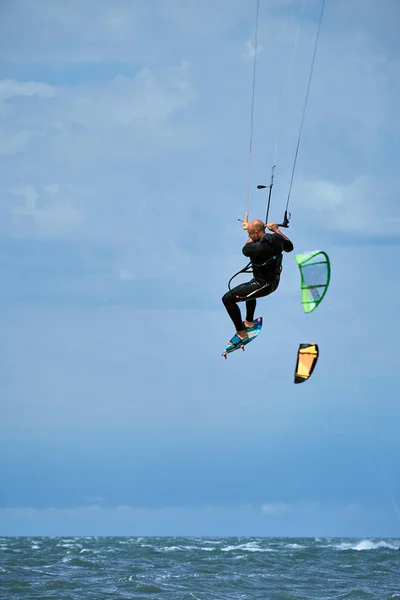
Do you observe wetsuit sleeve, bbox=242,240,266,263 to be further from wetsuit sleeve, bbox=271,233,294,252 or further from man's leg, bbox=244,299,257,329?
man's leg, bbox=244,299,257,329

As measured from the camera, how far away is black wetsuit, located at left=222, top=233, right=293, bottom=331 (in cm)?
1962

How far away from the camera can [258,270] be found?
20.1 meters

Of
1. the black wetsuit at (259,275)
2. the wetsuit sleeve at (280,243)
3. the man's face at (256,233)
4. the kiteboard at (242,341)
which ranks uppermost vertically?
the man's face at (256,233)

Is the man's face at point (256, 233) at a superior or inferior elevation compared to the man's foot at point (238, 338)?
superior

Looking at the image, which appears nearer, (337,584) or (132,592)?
(132,592)

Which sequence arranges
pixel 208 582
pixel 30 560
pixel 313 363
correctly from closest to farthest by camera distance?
pixel 313 363, pixel 208 582, pixel 30 560

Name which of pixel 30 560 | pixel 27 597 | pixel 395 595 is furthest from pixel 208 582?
pixel 30 560

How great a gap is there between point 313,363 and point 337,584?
20785 millimetres

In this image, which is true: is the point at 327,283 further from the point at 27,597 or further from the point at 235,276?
the point at 27,597

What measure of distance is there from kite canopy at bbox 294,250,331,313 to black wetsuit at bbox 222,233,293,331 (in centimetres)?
36

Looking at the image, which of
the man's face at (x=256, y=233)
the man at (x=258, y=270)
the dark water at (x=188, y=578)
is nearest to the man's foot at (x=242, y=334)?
the man at (x=258, y=270)

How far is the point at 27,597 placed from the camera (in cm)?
2955

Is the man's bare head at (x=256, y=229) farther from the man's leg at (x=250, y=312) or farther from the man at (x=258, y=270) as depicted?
the man's leg at (x=250, y=312)

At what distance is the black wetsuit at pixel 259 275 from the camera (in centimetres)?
1962
